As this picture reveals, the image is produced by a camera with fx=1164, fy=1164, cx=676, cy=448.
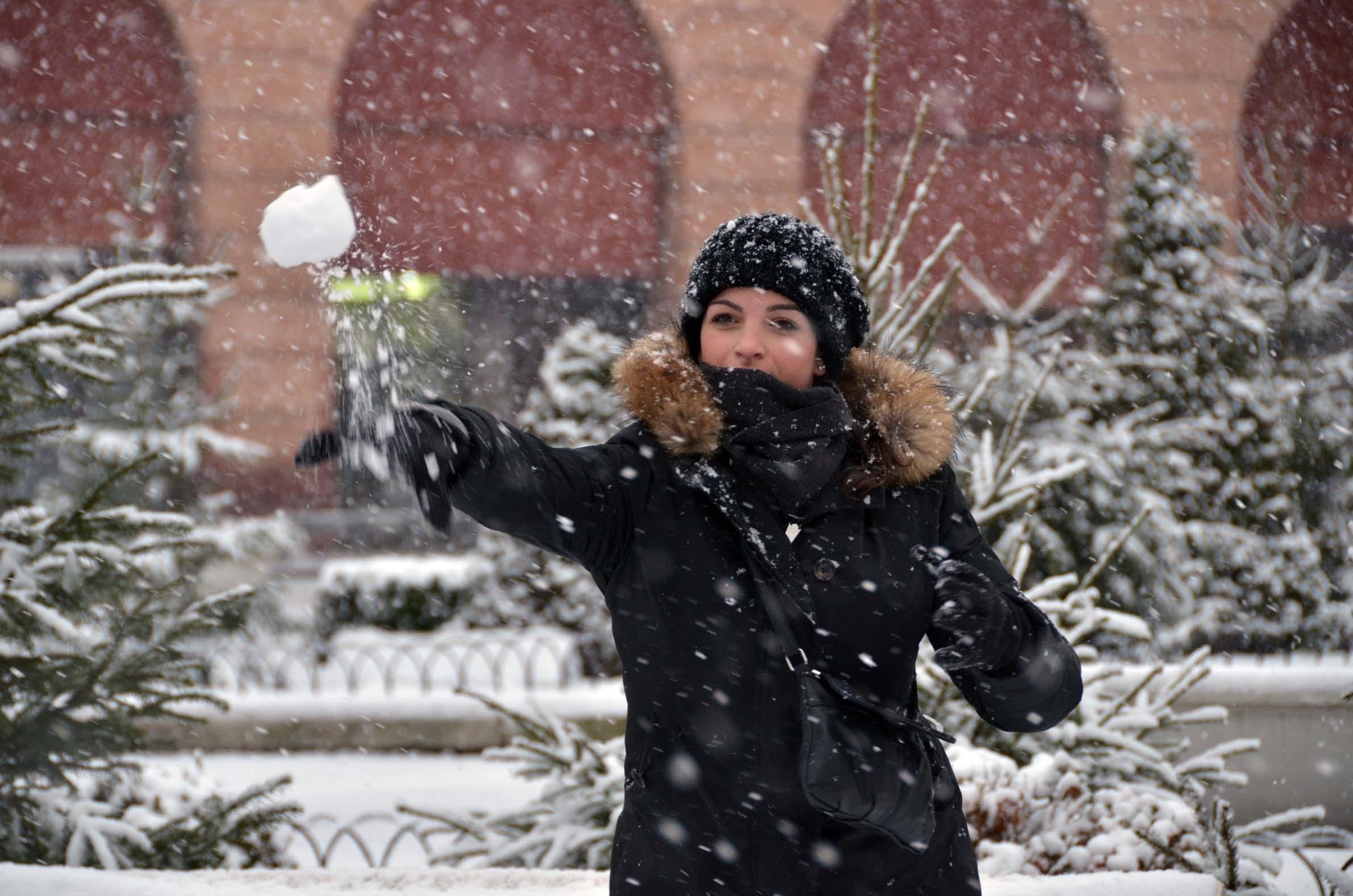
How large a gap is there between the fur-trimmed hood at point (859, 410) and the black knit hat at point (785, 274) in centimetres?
7

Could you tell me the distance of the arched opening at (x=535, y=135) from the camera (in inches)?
490

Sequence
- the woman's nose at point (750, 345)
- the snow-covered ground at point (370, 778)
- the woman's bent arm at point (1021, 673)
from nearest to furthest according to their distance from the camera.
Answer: the woman's bent arm at point (1021, 673), the woman's nose at point (750, 345), the snow-covered ground at point (370, 778)

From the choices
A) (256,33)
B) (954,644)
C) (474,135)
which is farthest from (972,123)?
(954,644)

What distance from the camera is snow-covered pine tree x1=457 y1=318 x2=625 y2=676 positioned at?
8.23 m

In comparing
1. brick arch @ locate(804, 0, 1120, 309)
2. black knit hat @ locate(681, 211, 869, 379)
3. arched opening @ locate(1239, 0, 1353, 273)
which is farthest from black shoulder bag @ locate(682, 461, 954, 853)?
arched opening @ locate(1239, 0, 1353, 273)

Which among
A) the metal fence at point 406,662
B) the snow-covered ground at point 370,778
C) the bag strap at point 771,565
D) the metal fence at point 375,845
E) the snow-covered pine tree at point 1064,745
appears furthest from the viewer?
the metal fence at point 406,662

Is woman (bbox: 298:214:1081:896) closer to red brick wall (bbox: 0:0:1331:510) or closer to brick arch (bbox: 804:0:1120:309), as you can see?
red brick wall (bbox: 0:0:1331:510)

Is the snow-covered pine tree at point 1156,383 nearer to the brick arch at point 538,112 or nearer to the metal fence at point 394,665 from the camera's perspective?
the metal fence at point 394,665

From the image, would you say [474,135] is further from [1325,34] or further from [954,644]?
[954,644]

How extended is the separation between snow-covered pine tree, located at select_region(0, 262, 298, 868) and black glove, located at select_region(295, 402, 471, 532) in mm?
1777

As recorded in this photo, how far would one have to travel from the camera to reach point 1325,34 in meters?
13.0

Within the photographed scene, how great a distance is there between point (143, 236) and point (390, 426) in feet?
28.0

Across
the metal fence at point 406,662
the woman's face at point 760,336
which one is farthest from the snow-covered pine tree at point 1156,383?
the woman's face at point 760,336

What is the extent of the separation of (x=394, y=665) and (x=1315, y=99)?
11.7 metres
